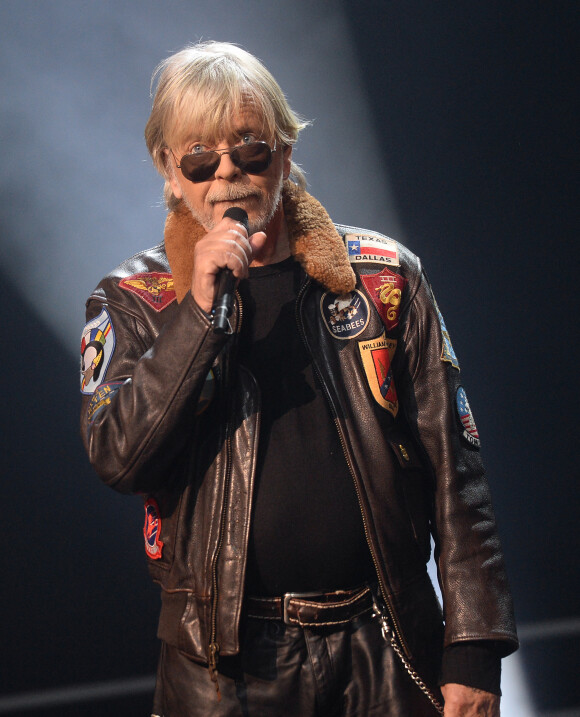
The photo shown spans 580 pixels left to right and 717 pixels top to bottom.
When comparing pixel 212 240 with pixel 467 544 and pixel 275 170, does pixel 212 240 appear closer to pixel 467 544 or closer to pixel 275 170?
pixel 275 170

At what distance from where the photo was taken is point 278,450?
1.23m

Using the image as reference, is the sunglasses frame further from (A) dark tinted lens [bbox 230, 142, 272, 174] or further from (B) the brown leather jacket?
(B) the brown leather jacket

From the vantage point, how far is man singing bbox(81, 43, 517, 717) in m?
1.16

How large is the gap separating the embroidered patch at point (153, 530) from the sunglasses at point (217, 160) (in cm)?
54

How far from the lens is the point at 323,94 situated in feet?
7.29

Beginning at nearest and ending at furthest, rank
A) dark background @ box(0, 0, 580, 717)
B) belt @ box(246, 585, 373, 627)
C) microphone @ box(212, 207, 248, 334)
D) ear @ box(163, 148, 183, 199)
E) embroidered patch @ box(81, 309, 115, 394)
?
1. microphone @ box(212, 207, 248, 334)
2. belt @ box(246, 585, 373, 627)
3. embroidered patch @ box(81, 309, 115, 394)
4. ear @ box(163, 148, 183, 199)
5. dark background @ box(0, 0, 580, 717)

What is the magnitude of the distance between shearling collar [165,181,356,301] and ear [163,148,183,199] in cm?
3

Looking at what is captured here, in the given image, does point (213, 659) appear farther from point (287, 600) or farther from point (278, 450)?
point (278, 450)

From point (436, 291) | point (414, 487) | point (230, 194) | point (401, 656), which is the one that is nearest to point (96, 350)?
point (230, 194)

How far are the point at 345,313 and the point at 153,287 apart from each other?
0.34 m

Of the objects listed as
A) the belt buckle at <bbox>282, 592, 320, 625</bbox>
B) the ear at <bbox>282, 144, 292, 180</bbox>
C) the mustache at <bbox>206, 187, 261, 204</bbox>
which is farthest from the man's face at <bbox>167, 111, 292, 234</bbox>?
the belt buckle at <bbox>282, 592, 320, 625</bbox>

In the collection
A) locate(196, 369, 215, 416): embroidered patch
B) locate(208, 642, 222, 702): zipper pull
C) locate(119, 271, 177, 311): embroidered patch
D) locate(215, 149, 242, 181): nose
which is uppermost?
locate(215, 149, 242, 181): nose

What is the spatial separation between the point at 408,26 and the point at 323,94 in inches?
12.6

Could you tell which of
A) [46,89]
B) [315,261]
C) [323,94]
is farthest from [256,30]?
[315,261]
